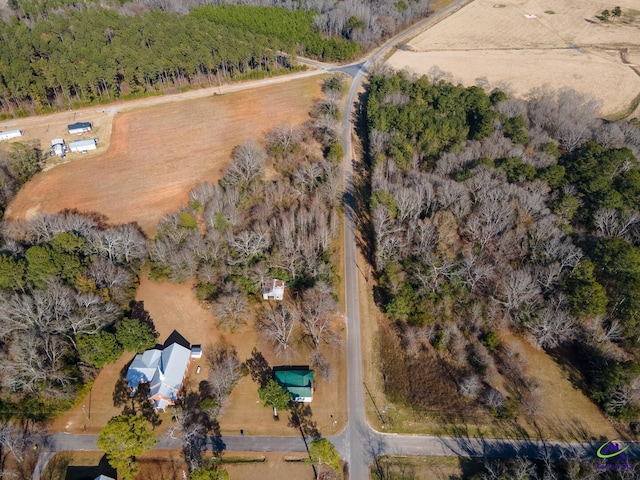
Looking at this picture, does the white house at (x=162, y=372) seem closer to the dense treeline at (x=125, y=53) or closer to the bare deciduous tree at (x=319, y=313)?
the bare deciduous tree at (x=319, y=313)

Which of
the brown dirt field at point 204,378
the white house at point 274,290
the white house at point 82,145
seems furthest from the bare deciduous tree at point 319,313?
the white house at point 82,145

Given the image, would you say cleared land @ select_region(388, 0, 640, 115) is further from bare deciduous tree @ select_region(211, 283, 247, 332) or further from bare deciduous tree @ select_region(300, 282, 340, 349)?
bare deciduous tree @ select_region(211, 283, 247, 332)

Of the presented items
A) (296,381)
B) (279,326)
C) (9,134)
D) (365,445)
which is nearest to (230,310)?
(279,326)

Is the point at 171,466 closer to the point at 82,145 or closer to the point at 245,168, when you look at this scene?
the point at 245,168

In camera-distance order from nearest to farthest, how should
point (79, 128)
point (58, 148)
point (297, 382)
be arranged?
point (297, 382), point (58, 148), point (79, 128)

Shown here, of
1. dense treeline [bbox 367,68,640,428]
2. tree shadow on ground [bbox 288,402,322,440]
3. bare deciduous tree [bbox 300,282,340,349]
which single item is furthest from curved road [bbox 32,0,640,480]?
bare deciduous tree [bbox 300,282,340,349]

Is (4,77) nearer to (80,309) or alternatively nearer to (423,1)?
(80,309)
